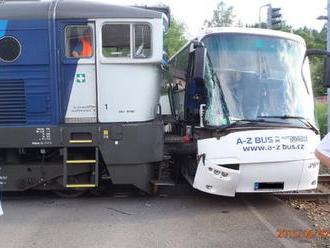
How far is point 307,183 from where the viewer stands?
30.8 feet

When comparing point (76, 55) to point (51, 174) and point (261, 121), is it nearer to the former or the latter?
point (51, 174)

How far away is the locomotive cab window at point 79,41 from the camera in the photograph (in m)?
9.91

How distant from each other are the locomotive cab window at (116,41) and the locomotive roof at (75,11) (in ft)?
0.65

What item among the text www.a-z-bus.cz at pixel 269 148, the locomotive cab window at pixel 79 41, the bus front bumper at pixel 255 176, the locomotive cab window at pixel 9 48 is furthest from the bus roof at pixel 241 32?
the locomotive cab window at pixel 9 48

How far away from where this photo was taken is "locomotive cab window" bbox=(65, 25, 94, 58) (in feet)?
32.5

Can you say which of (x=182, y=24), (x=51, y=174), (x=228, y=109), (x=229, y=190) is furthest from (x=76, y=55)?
(x=182, y=24)

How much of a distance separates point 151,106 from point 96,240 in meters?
3.25

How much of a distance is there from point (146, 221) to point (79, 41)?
128 inches

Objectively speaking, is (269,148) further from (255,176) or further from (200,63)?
(200,63)

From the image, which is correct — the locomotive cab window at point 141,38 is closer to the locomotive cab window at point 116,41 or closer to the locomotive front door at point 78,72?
the locomotive cab window at point 116,41

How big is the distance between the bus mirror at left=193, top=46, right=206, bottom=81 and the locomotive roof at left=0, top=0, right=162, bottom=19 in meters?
1.13

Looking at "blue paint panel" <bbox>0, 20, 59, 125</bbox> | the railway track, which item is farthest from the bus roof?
the railway track

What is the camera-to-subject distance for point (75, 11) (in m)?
9.88

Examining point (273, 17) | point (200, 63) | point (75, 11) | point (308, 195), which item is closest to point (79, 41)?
point (75, 11)
